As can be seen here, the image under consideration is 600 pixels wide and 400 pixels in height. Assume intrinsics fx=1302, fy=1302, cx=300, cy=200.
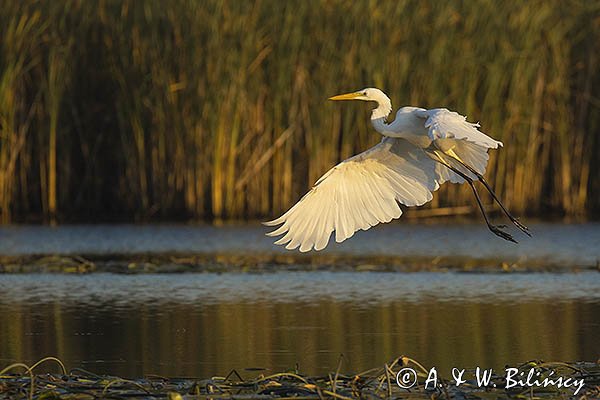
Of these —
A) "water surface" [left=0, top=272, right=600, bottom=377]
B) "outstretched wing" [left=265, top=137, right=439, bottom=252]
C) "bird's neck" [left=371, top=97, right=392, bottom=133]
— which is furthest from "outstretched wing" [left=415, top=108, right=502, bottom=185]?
"water surface" [left=0, top=272, right=600, bottom=377]

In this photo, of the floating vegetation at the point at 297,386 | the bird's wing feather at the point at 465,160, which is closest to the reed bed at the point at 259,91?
the bird's wing feather at the point at 465,160

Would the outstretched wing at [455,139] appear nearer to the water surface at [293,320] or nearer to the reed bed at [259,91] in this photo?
the water surface at [293,320]

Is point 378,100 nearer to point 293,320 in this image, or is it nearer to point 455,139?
point 455,139

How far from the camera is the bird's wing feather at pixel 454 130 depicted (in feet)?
21.8

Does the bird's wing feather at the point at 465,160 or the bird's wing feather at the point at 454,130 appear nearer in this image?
the bird's wing feather at the point at 454,130

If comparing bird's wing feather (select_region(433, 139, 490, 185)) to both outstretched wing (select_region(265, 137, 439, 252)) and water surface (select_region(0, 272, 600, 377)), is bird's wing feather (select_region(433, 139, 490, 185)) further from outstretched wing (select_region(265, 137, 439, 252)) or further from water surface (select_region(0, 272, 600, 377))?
water surface (select_region(0, 272, 600, 377))

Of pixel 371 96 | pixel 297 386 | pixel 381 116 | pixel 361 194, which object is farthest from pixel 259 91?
pixel 297 386

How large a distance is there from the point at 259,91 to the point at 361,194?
752 centimetres

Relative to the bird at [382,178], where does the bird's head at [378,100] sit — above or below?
above

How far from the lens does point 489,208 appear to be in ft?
53.4

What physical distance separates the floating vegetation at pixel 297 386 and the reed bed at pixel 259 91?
28.6 feet

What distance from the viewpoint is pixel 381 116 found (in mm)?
8391

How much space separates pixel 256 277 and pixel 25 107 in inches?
221

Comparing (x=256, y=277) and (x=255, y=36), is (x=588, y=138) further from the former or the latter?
(x=256, y=277)
